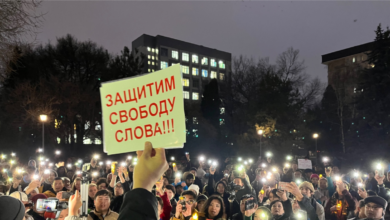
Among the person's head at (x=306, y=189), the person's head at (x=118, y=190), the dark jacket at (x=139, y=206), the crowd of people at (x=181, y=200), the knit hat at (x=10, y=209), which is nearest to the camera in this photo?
the dark jacket at (x=139, y=206)

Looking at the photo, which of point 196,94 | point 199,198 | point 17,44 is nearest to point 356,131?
point 199,198

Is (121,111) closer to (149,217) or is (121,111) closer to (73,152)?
(149,217)

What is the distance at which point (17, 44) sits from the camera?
5.71 meters

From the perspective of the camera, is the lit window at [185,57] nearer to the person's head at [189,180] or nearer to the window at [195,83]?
the window at [195,83]

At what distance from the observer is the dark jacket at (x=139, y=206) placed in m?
1.34

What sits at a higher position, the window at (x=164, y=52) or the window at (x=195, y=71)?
the window at (x=164, y=52)

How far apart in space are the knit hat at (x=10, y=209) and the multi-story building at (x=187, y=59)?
169 ft

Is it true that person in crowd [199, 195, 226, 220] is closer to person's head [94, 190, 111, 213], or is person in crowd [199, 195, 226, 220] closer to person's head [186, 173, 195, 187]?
person's head [94, 190, 111, 213]

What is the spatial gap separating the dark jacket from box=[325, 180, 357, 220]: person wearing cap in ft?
19.2

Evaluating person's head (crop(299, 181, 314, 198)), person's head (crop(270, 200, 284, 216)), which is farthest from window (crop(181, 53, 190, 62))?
person's head (crop(270, 200, 284, 216))

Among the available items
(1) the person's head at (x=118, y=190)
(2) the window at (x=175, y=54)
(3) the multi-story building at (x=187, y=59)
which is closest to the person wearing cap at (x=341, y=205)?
(1) the person's head at (x=118, y=190)

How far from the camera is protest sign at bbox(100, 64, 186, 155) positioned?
92.2 inches

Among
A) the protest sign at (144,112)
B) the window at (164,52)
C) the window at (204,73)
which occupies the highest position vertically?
→ the window at (164,52)

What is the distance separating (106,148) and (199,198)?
132 inches
